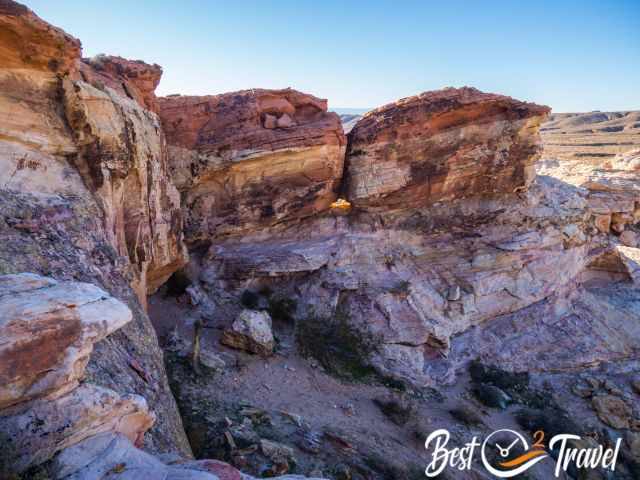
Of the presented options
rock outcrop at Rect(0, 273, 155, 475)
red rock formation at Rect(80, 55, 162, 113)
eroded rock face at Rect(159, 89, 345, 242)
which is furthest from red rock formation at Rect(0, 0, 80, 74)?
eroded rock face at Rect(159, 89, 345, 242)

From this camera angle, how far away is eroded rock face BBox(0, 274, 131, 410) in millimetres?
3973

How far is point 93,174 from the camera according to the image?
973 centimetres

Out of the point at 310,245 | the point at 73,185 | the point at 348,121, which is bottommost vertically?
the point at 310,245

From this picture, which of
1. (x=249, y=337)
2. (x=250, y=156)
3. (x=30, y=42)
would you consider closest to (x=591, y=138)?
(x=250, y=156)

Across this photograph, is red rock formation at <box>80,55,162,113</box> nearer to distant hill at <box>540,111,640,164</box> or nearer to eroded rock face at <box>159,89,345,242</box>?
eroded rock face at <box>159,89,345,242</box>

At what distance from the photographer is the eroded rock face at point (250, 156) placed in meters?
16.2

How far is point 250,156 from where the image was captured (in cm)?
1628

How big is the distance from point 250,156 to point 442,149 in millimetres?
8453

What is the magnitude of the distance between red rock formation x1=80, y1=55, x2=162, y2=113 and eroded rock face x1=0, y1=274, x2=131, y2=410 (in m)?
8.93

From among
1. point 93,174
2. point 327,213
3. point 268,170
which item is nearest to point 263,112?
point 268,170

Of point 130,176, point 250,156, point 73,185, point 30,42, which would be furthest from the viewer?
point 250,156

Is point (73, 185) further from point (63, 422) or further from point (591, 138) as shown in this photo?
point (591, 138)

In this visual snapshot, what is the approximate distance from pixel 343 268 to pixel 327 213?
2.87 m

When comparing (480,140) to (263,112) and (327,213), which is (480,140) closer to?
(327,213)
